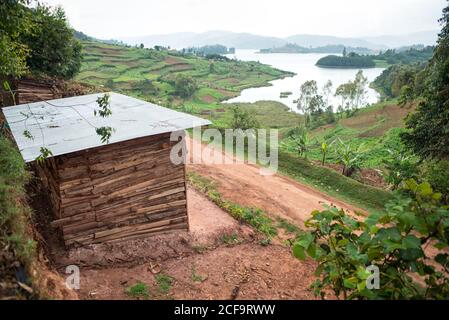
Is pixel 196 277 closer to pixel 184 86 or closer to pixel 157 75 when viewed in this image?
pixel 184 86

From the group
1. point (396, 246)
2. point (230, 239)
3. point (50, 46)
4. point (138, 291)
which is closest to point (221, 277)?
point (230, 239)

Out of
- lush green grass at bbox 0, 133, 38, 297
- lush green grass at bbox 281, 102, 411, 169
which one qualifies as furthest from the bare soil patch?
lush green grass at bbox 281, 102, 411, 169

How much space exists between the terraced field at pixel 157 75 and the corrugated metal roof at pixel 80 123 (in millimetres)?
25500

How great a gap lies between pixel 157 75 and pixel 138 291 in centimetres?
5794

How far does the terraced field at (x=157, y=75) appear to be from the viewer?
46.0m

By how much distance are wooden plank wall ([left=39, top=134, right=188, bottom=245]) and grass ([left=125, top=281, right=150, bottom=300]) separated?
1347 millimetres

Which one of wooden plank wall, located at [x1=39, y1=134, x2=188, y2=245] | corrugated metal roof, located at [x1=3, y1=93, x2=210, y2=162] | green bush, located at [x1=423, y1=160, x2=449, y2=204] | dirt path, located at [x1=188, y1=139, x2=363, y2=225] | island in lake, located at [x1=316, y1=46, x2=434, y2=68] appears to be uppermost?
island in lake, located at [x1=316, y1=46, x2=434, y2=68]

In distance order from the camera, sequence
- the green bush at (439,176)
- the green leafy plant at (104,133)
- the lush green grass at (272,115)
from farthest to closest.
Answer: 1. the lush green grass at (272,115)
2. the green bush at (439,176)
3. the green leafy plant at (104,133)

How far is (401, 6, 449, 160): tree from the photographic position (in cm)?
1185

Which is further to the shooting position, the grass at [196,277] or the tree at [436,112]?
the tree at [436,112]

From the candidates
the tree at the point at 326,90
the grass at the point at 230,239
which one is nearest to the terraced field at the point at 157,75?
the tree at the point at 326,90

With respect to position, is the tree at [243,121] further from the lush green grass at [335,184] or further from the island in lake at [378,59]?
the island in lake at [378,59]

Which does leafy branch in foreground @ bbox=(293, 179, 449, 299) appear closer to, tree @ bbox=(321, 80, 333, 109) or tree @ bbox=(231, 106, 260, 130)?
tree @ bbox=(231, 106, 260, 130)

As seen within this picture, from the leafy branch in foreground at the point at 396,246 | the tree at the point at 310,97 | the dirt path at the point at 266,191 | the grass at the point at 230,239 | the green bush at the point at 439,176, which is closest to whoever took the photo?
the leafy branch in foreground at the point at 396,246
